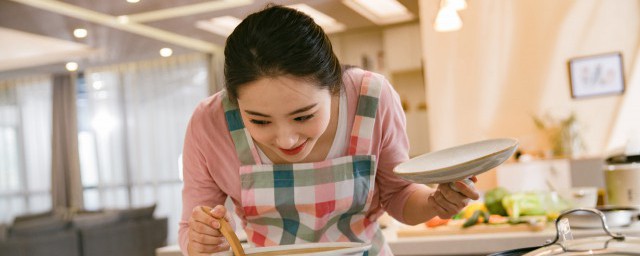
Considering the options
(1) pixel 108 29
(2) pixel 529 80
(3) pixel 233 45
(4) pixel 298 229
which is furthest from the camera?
(1) pixel 108 29

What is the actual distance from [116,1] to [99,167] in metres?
3.39

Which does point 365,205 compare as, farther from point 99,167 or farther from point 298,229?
point 99,167

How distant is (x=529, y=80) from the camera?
4930 millimetres

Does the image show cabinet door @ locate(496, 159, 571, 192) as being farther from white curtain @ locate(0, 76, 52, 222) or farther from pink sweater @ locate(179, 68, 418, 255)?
white curtain @ locate(0, 76, 52, 222)

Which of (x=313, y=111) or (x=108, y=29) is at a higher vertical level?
(x=108, y=29)

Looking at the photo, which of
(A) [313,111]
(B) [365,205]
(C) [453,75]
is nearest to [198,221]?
(A) [313,111]

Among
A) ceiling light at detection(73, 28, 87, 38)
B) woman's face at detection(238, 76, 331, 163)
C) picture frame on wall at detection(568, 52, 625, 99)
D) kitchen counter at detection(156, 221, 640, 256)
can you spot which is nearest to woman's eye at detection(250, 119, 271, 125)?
woman's face at detection(238, 76, 331, 163)

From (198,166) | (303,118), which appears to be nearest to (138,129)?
(198,166)

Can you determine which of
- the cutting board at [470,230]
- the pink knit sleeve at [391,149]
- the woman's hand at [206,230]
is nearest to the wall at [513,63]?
the cutting board at [470,230]

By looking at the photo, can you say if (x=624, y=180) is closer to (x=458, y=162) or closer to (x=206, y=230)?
(x=458, y=162)

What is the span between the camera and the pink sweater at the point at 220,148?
104 centimetres

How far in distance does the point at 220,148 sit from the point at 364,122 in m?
0.23

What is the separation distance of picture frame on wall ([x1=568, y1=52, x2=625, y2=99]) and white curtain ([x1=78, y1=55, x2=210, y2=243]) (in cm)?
434

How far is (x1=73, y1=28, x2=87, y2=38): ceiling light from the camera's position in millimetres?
5918
